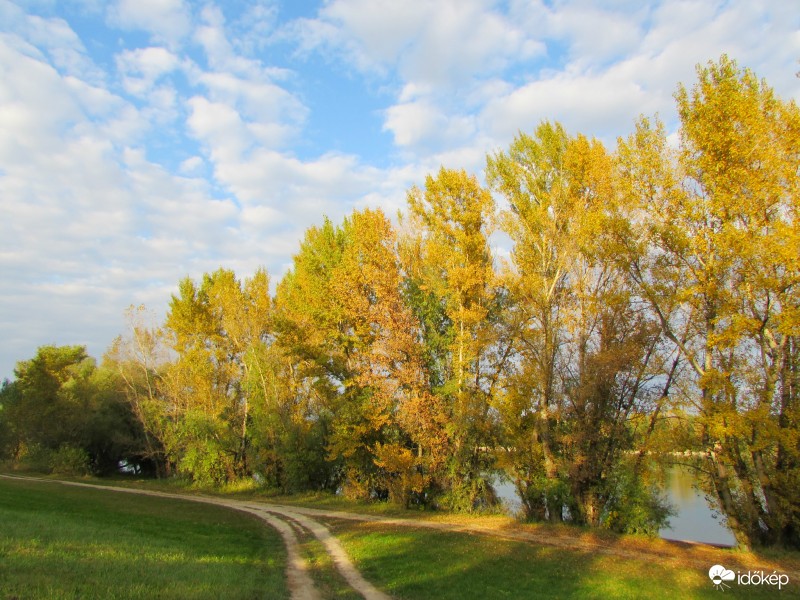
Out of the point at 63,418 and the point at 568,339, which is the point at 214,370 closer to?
the point at 63,418

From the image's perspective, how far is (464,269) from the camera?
21.8 m

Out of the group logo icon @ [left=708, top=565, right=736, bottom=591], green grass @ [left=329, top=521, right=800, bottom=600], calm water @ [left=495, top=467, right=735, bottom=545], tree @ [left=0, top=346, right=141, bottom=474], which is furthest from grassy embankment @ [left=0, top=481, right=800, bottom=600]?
tree @ [left=0, top=346, right=141, bottom=474]

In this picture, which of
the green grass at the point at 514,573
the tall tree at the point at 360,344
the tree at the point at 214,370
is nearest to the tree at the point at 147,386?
the tree at the point at 214,370

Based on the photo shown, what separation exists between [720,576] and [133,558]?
37.5ft

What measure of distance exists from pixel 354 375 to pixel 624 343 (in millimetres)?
12363

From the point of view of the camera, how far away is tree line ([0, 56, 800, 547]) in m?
14.6

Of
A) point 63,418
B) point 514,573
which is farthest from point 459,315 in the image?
point 63,418

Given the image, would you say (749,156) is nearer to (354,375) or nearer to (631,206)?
(631,206)

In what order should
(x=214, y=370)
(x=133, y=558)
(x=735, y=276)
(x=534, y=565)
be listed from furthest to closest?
1. (x=214, y=370)
2. (x=735, y=276)
3. (x=534, y=565)
4. (x=133, y=558)

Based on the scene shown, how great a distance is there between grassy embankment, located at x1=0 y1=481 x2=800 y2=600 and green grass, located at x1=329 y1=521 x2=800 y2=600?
0.02m

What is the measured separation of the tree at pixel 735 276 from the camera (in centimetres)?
1390

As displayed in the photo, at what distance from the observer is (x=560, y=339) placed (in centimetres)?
2016

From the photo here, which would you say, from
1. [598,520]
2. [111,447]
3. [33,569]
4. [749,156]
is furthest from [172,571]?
[111,447]

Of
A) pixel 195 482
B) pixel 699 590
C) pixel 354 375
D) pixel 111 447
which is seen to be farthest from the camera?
pixel 111 447
